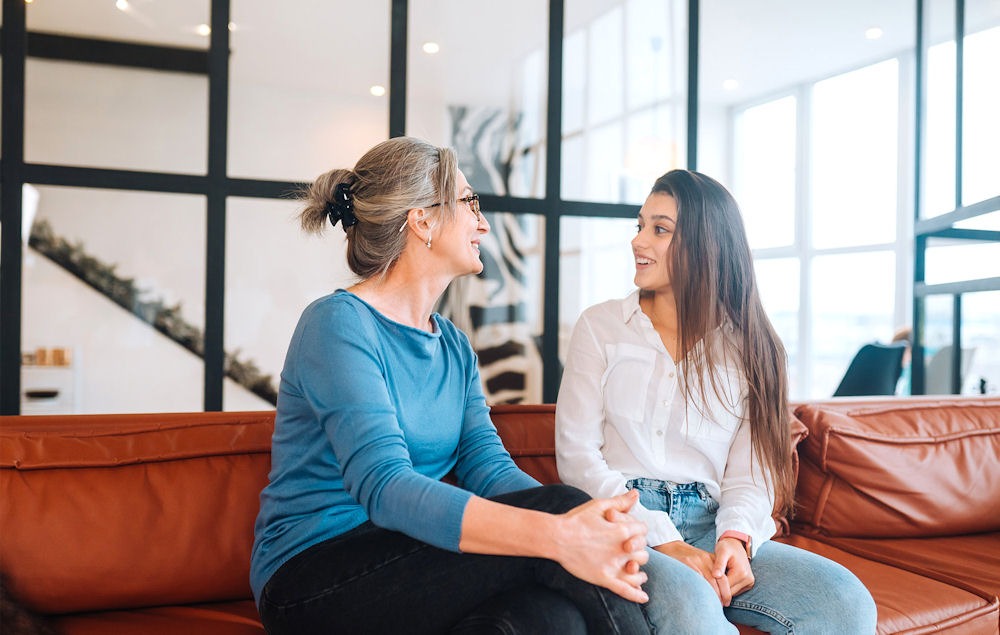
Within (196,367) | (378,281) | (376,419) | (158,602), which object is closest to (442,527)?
(376,419)

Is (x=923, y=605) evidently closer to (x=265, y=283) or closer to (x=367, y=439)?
(x=367, y=439)

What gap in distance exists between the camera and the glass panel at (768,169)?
24.4 feet

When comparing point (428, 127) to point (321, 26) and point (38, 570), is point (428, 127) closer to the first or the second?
point (321, 26)

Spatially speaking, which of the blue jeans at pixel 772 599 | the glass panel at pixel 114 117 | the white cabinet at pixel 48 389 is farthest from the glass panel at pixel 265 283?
the blue jeans at pixel 772 599

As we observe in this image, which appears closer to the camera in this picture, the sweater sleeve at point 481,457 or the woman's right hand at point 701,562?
the woman's right hand at point 701,562

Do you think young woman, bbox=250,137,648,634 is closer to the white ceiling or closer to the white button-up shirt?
the white button-up shirt

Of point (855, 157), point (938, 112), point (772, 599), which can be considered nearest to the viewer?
point (772, 599)

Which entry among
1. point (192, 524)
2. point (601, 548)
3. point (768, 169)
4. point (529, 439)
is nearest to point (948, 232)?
point (529, 439)

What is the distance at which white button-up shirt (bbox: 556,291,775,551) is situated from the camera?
162 cm

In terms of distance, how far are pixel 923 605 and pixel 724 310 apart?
70 centimetres

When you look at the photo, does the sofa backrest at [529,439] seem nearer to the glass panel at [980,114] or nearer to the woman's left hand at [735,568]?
the woman's left hand at [735,568]

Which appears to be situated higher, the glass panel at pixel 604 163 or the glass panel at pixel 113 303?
the glass panel at pixel 604 163

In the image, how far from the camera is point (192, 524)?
1495mm

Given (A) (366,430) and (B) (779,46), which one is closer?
(A) (366,430)
